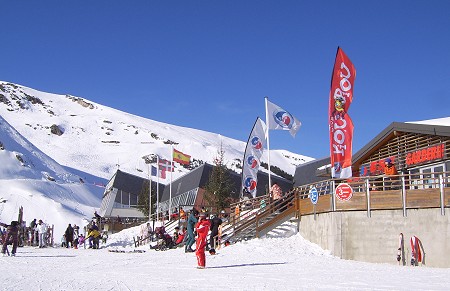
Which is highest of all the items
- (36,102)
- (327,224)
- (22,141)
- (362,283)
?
(36,102)

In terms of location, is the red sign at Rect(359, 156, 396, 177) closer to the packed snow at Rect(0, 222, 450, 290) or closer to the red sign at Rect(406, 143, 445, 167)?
the red sign at Rect(406, 143, 445, 167)

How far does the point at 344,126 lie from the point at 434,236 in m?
4.22

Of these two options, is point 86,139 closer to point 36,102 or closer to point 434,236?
point 36,102

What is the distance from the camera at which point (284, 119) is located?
26359mm

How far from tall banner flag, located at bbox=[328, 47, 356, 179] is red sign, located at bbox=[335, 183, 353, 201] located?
1.32ft

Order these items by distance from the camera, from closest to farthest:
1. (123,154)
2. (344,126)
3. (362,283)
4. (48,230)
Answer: (362,283), (344,126), (48,230), (123,154)

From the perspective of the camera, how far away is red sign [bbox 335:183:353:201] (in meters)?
18.7

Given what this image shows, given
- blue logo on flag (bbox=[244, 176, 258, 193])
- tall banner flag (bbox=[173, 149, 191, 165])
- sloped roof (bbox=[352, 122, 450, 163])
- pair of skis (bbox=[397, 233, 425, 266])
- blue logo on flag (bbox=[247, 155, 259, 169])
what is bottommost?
pair of skis (bbox=[397, 233, 425, 266])

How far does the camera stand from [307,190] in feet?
70.2

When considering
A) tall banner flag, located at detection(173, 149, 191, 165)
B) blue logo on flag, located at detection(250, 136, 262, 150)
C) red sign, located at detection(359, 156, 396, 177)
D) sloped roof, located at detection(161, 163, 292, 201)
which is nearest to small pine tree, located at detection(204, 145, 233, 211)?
tall banner flag, located at detection(173, 149, 191, 165)

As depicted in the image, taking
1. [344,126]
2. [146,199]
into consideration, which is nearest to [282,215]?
[344,126]

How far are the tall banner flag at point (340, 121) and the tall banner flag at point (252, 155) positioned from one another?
833 centimetres

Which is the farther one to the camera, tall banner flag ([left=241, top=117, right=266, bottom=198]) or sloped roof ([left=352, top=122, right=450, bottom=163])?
tall banner flag ([left=241, top=117, right=266, bottom=198])

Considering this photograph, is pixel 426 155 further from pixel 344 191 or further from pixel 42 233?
pixel 42 233
